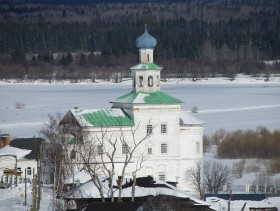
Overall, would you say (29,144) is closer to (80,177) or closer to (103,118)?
(103,118)

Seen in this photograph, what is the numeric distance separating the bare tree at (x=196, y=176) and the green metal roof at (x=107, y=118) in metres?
1.83

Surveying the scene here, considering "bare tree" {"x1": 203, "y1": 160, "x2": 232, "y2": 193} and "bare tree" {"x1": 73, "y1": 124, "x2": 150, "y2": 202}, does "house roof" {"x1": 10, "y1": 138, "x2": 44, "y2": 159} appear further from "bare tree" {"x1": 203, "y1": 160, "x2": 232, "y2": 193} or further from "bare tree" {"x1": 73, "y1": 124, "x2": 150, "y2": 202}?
"bare tree" {"x1": 203, "y1": 160, "x2": 232, "y2": 193}

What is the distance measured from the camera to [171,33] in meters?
118

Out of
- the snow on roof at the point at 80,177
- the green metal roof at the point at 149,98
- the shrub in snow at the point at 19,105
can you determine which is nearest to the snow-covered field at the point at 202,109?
the shrub in snow at the point at 19,105

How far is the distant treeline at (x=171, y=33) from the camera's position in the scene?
103m

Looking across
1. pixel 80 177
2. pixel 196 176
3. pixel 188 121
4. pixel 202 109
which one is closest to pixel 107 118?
pixel 188 121

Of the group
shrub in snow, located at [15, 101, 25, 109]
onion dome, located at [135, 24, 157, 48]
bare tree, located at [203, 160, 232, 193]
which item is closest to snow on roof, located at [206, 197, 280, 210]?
bare tree, located at [203, 160, 232, 193]

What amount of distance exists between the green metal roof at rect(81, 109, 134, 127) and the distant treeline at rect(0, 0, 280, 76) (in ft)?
203

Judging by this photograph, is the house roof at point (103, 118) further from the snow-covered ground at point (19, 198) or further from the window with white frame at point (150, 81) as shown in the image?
the snow-covered ground at point (19, 198)

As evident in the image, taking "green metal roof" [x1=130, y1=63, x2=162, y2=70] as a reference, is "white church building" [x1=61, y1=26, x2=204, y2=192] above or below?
below

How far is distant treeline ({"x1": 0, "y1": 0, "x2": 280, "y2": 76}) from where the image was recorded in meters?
103

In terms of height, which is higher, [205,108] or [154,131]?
[205,108]

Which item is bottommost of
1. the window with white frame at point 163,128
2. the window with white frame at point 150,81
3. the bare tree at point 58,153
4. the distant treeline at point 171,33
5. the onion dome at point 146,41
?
the bare tree at point 58,153

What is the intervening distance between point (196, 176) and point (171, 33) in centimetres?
9352
